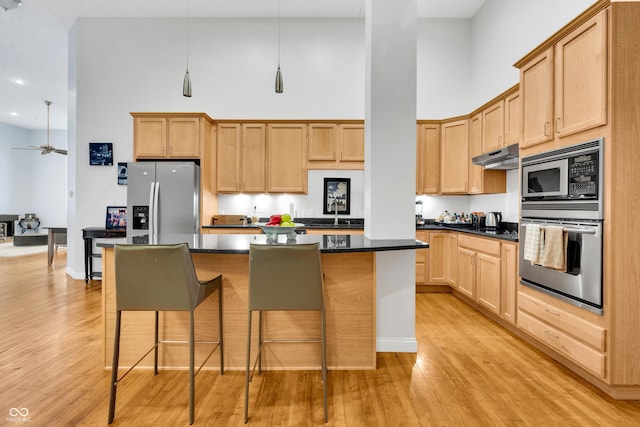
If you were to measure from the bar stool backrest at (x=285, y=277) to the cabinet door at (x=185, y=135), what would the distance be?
3243mm

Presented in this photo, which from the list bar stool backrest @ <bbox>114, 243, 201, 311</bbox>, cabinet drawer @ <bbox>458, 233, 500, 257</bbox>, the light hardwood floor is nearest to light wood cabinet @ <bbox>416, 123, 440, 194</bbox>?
cabinet drawer @ <bbox>458, 233, 500, 257</bbox>

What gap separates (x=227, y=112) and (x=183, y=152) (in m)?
1.00

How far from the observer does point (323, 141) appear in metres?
4.97

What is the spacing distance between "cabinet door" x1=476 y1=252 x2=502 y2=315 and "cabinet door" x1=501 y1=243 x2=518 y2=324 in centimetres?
7

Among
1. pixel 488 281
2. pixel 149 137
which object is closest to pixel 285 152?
pixel 149 137

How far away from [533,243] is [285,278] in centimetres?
195

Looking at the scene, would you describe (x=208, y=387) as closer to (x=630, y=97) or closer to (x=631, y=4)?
(x=630, y=97)

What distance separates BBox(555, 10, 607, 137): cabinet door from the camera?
2127mm

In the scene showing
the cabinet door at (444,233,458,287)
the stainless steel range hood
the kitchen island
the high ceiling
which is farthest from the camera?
the high ceiling

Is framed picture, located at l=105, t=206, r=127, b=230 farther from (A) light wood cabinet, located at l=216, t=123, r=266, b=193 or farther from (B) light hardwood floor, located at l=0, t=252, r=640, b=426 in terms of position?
(B) light hardwood floor, located at l=0, t=252, r=640, b=426

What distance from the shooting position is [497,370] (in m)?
2.47

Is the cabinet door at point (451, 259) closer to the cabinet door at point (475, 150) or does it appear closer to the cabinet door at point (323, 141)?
the cabinet door at point (475, 150)

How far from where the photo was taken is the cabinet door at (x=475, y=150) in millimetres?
4352

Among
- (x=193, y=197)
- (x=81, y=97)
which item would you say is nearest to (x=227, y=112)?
(x=193, y=197)
